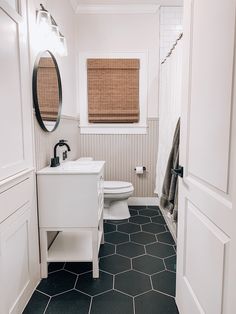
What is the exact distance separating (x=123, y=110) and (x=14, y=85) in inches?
78.1

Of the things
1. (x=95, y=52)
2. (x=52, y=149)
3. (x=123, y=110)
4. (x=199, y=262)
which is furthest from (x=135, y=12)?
(x=199, y=262)

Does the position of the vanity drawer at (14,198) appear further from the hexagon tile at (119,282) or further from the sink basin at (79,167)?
the hexagon tile at (119,282)

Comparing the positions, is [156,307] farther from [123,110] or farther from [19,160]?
[123,110]

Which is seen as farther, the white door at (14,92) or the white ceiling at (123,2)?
the white ceiling at (123,2)

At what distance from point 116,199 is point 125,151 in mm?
732

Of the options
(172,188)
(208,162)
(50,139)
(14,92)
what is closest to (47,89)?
(50,139)

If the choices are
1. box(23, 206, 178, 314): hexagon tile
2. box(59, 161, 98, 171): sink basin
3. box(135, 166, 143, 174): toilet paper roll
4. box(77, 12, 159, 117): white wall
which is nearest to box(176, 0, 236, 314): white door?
box(23, 206, 178, 314): hexagon tile

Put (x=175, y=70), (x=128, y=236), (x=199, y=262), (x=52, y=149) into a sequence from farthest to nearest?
(x=128, y=236) < (x=175, y=70) < (x=52, y=149) < (x=199, y=262)

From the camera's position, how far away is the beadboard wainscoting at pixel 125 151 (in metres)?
3.31

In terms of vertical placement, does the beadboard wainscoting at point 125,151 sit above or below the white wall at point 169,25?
below

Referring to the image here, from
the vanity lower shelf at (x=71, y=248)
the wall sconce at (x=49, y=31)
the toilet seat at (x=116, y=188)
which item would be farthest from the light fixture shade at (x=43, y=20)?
the toilet seat at (x=116, y=188)

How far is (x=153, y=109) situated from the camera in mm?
3303

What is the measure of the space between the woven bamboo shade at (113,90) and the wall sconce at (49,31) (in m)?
1.00

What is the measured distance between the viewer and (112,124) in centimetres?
329
